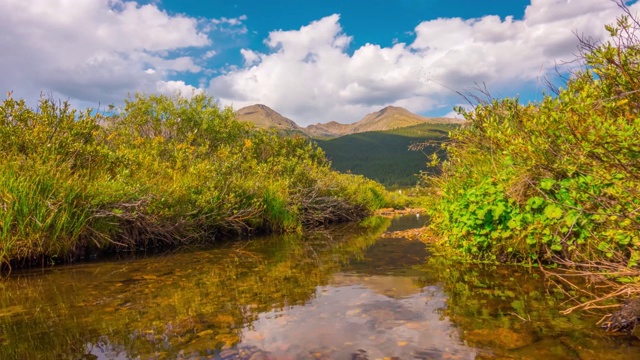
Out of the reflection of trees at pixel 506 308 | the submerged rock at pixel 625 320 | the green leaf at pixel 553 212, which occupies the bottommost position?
the reflection of trees at pixel 506 308

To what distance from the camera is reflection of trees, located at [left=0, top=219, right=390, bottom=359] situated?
4684 mm

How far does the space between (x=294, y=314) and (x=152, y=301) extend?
7.90ft

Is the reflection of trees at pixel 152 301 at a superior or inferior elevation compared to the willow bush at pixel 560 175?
inferior

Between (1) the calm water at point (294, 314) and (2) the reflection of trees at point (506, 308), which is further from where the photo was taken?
(2) the reflection of trees at point (506, 308)

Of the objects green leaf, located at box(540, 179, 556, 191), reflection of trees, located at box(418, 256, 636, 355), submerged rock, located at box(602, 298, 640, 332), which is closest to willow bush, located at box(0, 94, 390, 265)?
reflection of trees, located at box(418, 256, 636, 355)

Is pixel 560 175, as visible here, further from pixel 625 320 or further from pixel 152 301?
pixel 152 301

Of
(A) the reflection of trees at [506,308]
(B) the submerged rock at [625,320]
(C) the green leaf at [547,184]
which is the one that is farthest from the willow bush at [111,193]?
(B) the submerged rock at [625,320]

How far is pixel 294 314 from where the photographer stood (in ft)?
18.7

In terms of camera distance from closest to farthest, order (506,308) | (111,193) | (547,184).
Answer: (506,308)
(547,184)
(111,193)

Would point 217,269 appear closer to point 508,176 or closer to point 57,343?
point 57,343

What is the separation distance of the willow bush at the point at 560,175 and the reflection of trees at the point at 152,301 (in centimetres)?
345

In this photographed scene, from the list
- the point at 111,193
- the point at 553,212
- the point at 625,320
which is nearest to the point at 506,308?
the point at 625,320

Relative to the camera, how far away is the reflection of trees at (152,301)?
4.68m

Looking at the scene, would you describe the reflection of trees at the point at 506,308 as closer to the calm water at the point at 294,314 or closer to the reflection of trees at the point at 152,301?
the calm water at the point at 294,314
